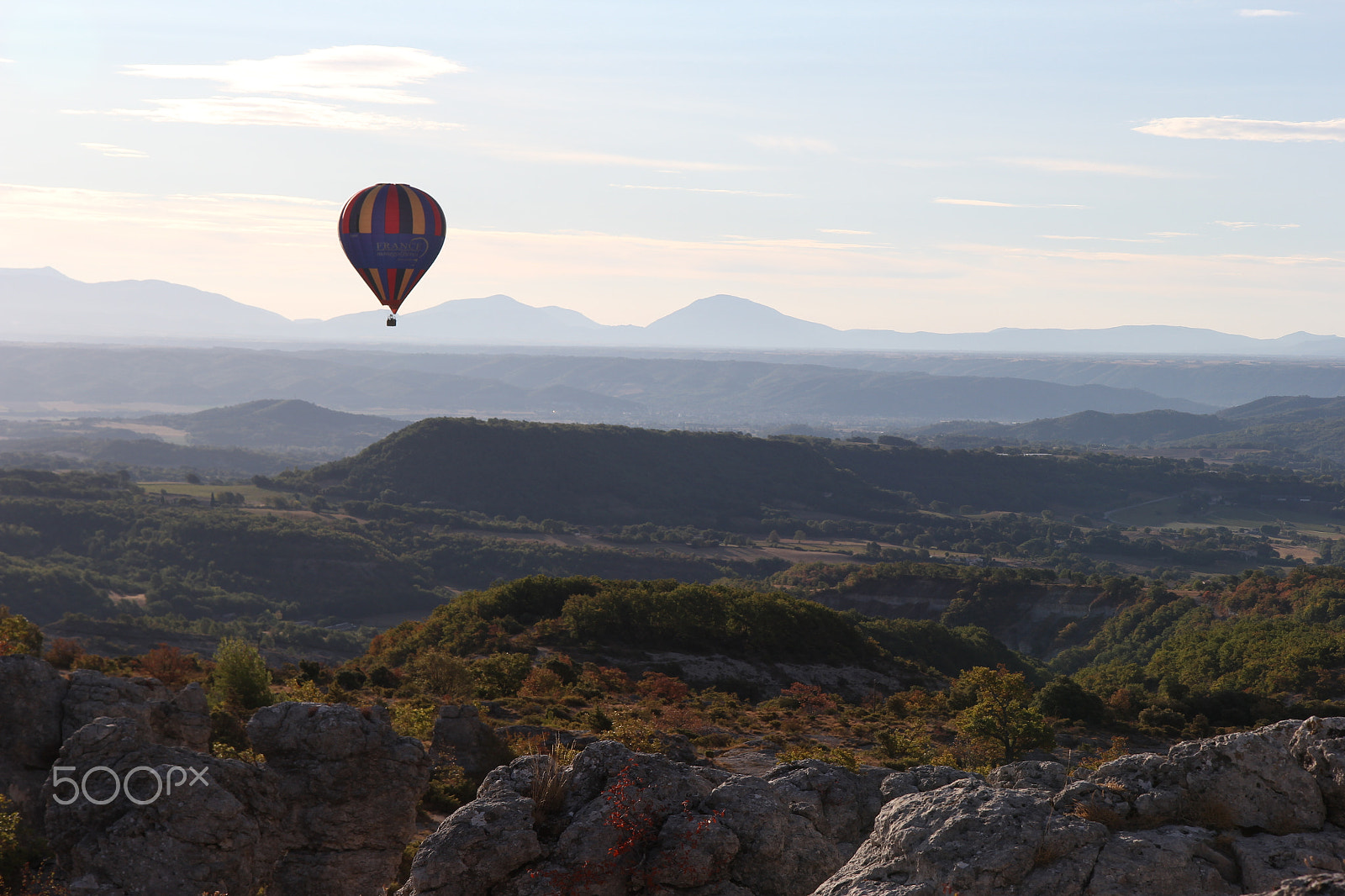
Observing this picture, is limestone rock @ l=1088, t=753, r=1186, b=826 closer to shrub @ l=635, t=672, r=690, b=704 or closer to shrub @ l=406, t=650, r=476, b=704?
shrub @ l=406, t=650, r=476, b=704

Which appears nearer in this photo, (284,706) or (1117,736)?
(284,706)

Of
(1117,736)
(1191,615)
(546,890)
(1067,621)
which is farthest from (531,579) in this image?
(1067,621)

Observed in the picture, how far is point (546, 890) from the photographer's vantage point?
40.9 ft

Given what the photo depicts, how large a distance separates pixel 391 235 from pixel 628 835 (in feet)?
167

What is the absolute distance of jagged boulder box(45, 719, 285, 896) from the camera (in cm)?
1445

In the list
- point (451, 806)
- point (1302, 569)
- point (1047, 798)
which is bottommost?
point (1302, 569)

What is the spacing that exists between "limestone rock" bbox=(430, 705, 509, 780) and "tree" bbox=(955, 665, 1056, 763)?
16739mm

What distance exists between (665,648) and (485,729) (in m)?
34.0

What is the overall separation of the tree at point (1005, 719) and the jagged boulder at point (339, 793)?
2157 centimetres

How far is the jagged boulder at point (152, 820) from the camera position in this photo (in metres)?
14.4

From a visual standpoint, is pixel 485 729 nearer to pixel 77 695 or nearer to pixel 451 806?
pixel 451 806

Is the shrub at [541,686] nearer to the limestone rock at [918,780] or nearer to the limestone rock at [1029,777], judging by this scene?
the limestone rock at [918,780]

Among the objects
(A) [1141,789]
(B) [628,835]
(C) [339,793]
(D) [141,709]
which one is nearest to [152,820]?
(C) [339,793]

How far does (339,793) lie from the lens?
17484 mm
